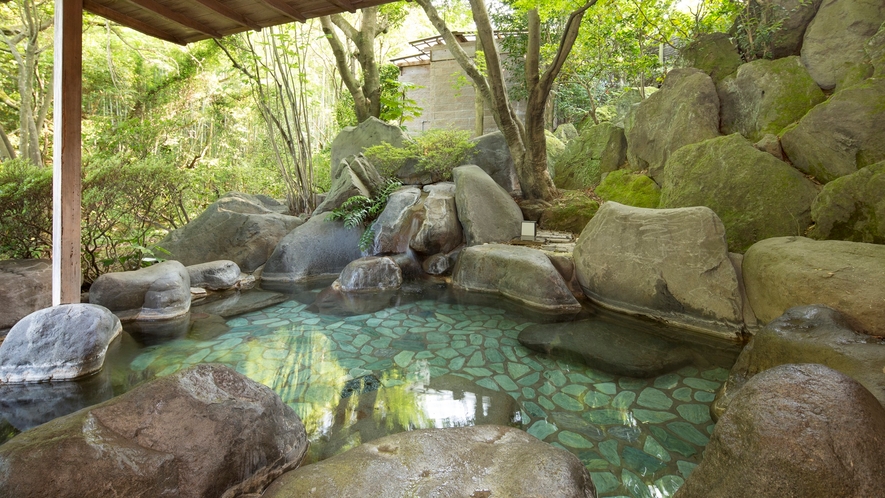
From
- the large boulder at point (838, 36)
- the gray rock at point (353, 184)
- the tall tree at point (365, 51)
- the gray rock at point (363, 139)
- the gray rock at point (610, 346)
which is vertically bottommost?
the gray rock at point (610, 346)

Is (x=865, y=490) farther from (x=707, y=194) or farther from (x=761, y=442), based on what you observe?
(x=707, y=194)

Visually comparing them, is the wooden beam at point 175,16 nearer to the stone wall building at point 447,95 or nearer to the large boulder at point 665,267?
the large boulder at point 665,267

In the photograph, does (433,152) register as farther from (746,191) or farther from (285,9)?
(746,191)

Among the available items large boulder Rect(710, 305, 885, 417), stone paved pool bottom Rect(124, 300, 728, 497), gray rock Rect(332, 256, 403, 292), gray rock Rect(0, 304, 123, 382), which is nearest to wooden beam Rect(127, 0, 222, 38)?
gray rock Rect(0, 304, 123, 382)

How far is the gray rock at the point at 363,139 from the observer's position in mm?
10086

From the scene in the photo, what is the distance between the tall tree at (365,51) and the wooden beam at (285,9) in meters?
6.41

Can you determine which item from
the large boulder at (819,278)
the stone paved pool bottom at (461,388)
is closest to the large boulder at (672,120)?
the large boulder at (819,278)

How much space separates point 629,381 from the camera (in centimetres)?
377

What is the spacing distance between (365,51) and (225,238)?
20.6 feet

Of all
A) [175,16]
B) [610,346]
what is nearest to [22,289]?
[175,16]

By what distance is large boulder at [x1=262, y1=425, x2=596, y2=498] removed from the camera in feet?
6.51

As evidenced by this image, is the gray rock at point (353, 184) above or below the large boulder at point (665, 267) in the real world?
above

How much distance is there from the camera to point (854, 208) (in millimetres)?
4312

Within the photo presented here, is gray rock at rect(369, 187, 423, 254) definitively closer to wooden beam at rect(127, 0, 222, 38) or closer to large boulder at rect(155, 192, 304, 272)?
large boulder at rect(155, 192, 304, 272)
